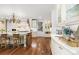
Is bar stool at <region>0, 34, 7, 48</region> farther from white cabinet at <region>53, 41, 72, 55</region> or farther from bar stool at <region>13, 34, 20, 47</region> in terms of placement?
white cabinet at <region>53, 41, 72, 55</region>

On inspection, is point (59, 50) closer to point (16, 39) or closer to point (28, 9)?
point (16, 39)

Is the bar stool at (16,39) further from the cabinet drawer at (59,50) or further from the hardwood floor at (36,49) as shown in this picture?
the cabinet drawer at (59,50)

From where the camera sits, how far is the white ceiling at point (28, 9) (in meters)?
1.82

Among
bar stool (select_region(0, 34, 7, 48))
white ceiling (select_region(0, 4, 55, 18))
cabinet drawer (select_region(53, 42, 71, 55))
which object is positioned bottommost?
cabinet drawer (select_region(53, 42, 71, 55))

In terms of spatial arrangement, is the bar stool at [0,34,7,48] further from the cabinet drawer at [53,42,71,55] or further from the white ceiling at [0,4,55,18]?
the cabinet drawer at [53,42,71,55]

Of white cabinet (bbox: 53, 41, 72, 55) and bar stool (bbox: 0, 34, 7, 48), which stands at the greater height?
bar stool (bbox: 0, 34, 7, 48)

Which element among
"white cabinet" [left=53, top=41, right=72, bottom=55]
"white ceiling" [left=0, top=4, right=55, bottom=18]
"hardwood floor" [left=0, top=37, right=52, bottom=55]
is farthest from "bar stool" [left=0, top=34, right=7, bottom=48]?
"white cabinet" [left=53, top=41, right=72, bottom=55]

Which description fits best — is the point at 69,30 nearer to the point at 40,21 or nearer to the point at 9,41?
the point at 40,21

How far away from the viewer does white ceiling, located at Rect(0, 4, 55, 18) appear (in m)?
1.82

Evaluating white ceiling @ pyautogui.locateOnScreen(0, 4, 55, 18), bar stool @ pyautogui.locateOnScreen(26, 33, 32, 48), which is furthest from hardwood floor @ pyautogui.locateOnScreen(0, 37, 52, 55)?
white ceiling @ pyautogui.locateOnScreen(0, 4, 55, 18)

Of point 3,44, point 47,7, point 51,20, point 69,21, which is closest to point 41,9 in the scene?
point 47,7

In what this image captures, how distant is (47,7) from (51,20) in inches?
8.1

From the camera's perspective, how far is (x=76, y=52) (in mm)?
1854

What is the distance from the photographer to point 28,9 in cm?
185
